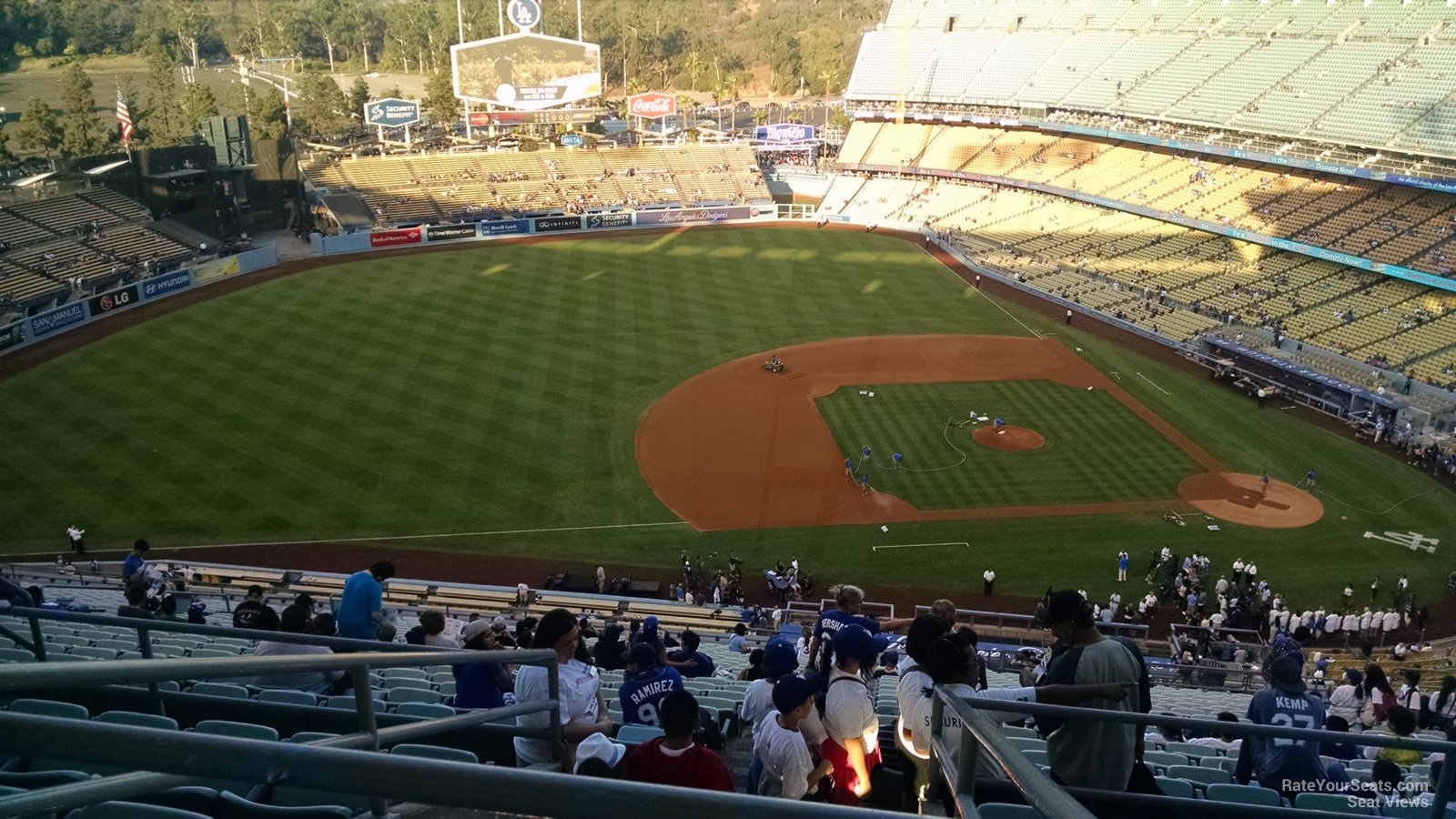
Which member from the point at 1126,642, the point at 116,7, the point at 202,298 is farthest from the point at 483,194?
the point at 116,7

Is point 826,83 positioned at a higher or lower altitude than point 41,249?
higher

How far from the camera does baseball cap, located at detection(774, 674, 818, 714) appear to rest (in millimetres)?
6270

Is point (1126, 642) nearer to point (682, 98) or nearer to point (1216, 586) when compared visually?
point (1216, 586)

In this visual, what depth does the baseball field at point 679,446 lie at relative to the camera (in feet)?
91.1

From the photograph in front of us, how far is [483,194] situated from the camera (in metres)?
69.9

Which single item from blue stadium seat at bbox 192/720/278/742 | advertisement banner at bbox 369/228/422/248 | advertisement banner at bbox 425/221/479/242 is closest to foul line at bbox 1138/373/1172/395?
blue stadium seat at bbox 192/720/278/742

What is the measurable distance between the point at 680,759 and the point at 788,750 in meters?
1.26

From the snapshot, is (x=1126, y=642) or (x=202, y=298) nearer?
(x=1126, y=642)

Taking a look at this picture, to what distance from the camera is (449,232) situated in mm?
62250

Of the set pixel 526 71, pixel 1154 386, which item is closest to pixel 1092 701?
pixel 1154 386

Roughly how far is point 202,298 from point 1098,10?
207 ft

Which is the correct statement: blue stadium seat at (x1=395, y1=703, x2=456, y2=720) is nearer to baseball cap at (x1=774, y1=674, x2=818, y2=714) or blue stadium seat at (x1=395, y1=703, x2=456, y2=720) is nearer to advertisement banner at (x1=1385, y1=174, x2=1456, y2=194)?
baseball cap at (x1=774, y1=674, x2=818, y2=714)

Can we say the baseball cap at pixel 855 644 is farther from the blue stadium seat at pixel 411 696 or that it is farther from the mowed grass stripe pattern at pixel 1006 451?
the mowed grass stripe pattern at pixel 1006 451

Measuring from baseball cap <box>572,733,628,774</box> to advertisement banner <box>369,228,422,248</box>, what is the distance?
190 ft
